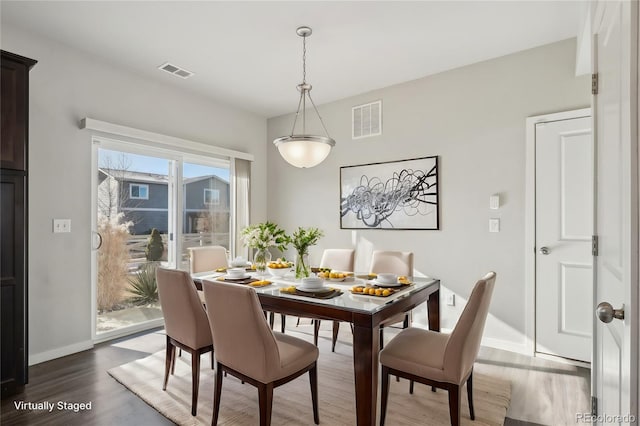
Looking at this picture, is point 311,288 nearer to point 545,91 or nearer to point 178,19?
point 178,19

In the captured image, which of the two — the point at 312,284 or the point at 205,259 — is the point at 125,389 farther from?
the point at 312,284

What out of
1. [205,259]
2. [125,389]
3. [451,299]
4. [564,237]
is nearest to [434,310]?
[451,299]

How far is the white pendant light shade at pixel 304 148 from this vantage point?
8.83 feet

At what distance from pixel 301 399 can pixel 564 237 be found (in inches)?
98.2

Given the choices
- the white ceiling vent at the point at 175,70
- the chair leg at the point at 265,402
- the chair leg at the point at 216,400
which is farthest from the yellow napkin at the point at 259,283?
the white ceiling vent at the point at 175,70

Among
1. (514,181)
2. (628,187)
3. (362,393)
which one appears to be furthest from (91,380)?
(514,181)

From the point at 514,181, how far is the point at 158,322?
3.91m

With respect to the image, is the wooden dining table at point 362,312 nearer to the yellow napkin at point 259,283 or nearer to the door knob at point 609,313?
the yellow napkin at point 259,283

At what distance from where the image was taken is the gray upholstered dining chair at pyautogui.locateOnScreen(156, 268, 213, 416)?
210cm

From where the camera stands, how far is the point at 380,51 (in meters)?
3.18

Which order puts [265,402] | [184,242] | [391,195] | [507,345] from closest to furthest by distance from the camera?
[265,402], [507,345], [391,195], [184,242]

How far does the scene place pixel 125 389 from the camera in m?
2.41

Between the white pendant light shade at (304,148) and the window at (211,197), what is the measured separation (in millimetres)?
1985

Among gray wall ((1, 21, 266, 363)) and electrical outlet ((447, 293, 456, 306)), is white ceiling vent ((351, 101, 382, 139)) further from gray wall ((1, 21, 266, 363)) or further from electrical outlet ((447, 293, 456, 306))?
gray wall ((1, 21, 266, 363))
